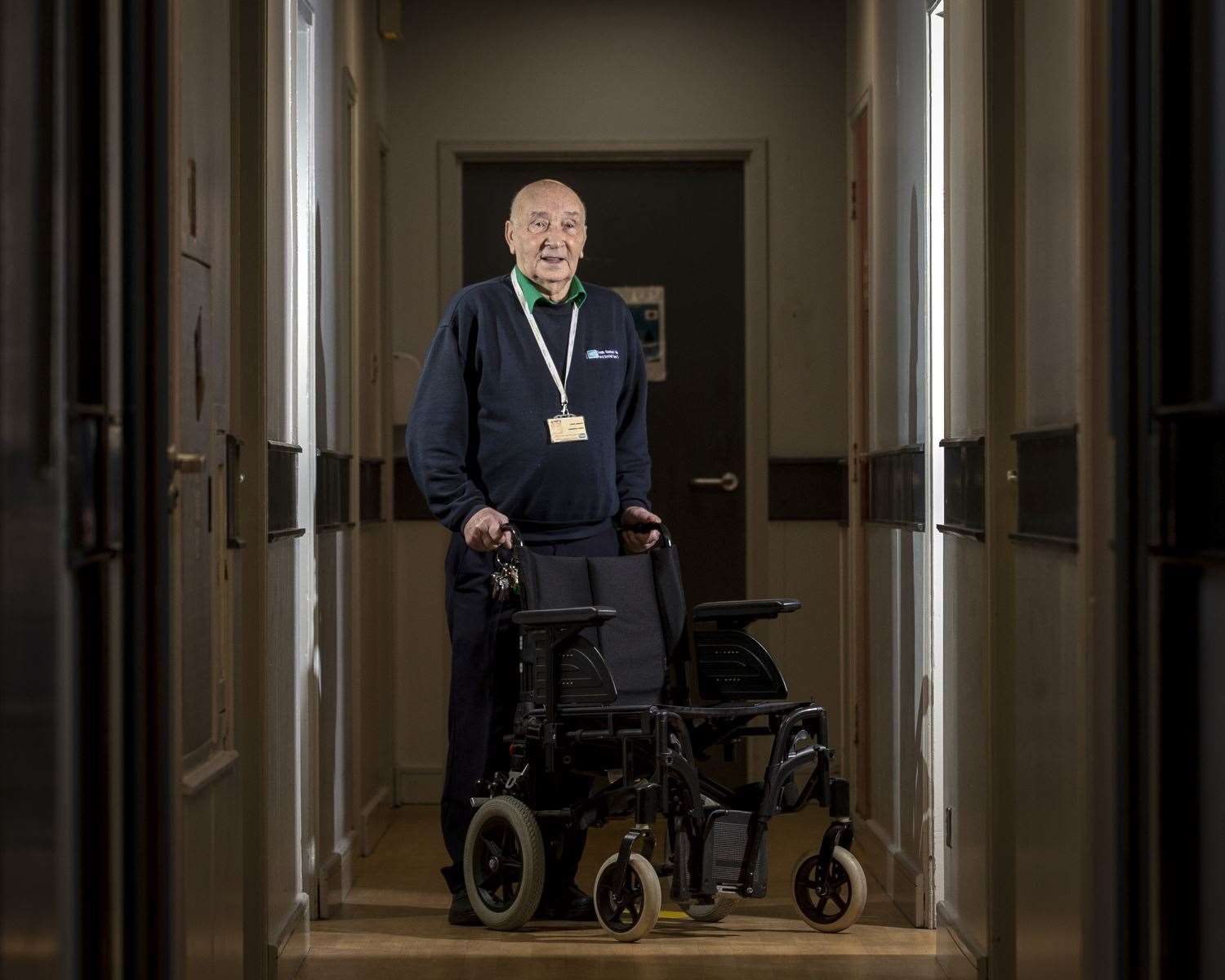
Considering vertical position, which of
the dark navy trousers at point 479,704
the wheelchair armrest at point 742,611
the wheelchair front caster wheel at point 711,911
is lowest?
the wheelchair front caster wheel at point 711,911

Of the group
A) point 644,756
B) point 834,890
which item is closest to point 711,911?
point 834,890

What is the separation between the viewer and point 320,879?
12.8ft

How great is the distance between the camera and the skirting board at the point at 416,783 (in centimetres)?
550

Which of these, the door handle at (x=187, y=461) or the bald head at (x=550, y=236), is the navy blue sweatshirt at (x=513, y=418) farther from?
the door handle at (x=187, y=461)

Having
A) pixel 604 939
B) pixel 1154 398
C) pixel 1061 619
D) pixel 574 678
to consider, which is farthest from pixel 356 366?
pixel 1154 398

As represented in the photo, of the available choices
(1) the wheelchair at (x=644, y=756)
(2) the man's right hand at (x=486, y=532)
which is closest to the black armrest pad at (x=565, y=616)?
(1) the wheelchair at (x=644, y=756)

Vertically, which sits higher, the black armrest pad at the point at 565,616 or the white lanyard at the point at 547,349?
the white lanyard at the point at 547,349

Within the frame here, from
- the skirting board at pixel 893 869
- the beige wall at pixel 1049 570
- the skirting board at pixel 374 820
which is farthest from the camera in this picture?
the skirting board at pixel 374 820

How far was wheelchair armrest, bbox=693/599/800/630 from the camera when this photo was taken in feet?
12.6

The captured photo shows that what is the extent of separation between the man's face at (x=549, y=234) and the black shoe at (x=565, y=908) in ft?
4.90

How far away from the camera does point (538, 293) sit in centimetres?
409

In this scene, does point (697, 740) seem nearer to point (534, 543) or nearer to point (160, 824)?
point (534, 543)

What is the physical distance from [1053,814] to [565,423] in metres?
1.73

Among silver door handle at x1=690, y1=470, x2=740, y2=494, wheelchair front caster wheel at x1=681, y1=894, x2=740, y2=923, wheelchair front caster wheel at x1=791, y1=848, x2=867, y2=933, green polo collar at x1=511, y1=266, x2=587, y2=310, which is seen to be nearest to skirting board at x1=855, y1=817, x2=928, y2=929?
wheelchair front caster wheel at x1=791, y1=848, x2=867, y2=933
